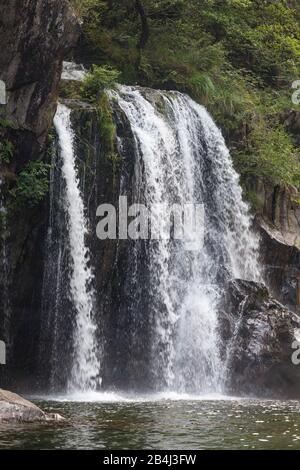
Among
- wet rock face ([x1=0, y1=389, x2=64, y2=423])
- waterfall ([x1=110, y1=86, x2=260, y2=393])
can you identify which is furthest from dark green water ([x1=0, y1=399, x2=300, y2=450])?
waterfall ([x1=110, y1=86, x2=260, y2=393])

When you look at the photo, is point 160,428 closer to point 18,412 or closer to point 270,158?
point 18,412

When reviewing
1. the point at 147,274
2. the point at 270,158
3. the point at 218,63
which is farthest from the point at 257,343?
the point at 218,63

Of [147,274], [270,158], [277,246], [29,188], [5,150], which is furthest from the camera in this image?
[270,158]

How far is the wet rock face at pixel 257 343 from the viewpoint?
2092cm

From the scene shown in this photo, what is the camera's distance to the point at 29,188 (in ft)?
64.0

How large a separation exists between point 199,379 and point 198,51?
13.9 meters

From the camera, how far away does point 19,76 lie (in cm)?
1856

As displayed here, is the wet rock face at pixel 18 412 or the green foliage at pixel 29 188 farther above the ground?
the green foliage at pixel 29 188

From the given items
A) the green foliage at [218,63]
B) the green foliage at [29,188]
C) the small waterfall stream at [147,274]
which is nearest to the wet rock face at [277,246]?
the green foliage at [218,63]

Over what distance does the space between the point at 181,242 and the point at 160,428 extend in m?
11.3

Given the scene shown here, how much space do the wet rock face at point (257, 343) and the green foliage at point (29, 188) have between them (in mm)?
6511

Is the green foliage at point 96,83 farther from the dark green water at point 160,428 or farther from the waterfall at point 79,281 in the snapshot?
the dark green water at point 160,428

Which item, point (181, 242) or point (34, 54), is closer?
point (34, 54)

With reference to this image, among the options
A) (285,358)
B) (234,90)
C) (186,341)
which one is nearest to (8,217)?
(186,341)
